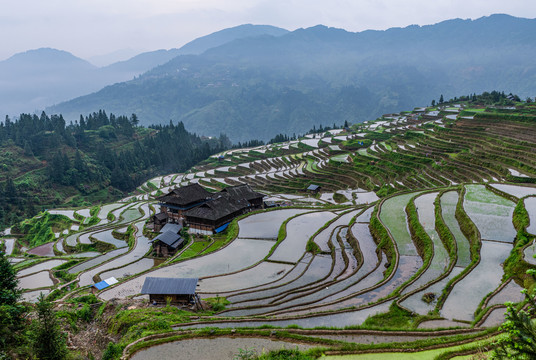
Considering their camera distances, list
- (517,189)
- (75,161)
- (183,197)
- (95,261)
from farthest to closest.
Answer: (75,161)
(183,197)
(95,261)
(517,189)

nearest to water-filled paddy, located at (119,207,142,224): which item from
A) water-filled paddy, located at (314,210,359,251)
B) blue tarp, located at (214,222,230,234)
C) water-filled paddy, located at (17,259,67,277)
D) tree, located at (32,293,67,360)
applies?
water-filled paddy, located at (17,259,67,277)

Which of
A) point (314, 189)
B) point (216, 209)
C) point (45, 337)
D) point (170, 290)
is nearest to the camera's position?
point (45, 337)

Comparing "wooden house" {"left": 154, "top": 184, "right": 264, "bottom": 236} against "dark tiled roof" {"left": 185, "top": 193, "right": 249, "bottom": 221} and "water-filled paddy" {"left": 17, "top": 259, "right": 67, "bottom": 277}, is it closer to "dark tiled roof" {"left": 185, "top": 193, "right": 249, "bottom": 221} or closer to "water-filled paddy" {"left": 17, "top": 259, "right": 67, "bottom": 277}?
"dark tiled roof" {"left": 185, "top": 193, "right": 249, "bottom": 221}

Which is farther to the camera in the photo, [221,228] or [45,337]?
[221,228]

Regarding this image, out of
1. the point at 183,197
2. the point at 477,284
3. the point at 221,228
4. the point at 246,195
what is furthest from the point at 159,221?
the point at 477,284

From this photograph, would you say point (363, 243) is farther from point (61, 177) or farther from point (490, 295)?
point (61, 177)

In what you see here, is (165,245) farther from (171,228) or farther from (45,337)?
(45,337)

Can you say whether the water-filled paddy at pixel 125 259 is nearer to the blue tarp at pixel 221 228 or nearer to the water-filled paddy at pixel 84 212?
the blue tarp at pixel 221 228

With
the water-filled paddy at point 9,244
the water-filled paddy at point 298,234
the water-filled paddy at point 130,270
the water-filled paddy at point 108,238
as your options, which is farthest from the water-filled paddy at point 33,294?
the water-filled paddy at point 9,244
